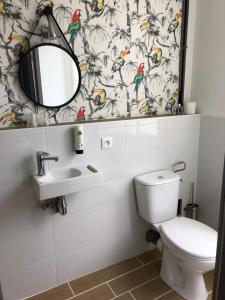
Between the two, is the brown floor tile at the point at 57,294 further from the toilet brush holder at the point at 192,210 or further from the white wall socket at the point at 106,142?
the toilet brush holder at the point at 192,210

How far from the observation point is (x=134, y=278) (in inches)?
78.7

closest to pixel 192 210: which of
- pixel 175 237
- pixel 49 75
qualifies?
pixel 175 237

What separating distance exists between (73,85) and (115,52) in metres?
0.43

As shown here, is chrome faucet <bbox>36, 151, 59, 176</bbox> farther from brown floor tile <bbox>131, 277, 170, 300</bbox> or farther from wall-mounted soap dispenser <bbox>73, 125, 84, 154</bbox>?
brown floor tile <bbox>131, 277, 170, 300</bbox>

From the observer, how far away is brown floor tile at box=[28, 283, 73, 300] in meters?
1.83

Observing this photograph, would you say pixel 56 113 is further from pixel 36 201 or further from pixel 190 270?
pixel 190 270

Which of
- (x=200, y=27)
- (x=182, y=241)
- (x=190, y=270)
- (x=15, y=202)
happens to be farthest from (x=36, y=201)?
(x=200, y=27)

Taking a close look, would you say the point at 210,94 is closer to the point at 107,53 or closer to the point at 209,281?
the point at 107,53

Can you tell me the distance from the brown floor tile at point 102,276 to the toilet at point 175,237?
0.29 m

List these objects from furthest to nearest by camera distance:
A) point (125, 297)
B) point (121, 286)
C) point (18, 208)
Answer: point (121, 286), point (125, 297), point (18, 208)

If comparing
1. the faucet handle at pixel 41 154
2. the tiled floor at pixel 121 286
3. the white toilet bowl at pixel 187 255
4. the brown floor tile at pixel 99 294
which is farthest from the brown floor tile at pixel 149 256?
the faucet handle at pixel 41 154

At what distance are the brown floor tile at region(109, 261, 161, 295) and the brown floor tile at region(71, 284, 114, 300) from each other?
50 millimetres

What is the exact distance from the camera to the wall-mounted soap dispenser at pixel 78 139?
170 centimetres

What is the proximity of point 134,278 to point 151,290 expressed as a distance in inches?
6.7
